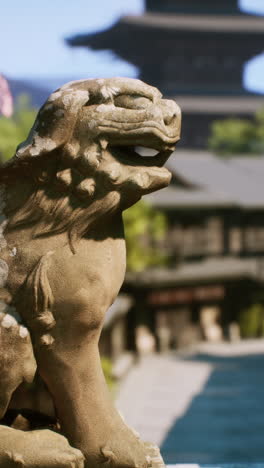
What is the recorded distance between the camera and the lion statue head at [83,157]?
325 centimetres

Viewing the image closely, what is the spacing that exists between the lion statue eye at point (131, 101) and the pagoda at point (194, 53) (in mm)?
34518

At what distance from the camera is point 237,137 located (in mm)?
37750

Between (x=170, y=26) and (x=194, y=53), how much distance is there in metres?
2.19

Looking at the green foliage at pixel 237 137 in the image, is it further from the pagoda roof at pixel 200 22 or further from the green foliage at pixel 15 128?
the green foliage at pixel 15 128

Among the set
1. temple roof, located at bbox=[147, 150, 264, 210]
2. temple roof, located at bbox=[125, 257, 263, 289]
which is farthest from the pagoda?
temple roof, located at bbox=[125, 257, 263, 289]

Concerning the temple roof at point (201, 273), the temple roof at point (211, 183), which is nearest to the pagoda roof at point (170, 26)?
the temple roof at point (211, 183)

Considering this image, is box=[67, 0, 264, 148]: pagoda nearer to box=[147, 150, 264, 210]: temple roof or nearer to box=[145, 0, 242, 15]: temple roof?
box=[145, 0, 242, 15]: temple roof

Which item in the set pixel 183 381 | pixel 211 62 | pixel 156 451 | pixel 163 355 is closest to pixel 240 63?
pixel 211 62

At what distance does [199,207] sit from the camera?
23281 mm

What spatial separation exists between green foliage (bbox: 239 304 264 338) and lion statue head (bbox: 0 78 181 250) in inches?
843

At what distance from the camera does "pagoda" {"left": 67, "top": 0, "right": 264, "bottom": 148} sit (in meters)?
37.8

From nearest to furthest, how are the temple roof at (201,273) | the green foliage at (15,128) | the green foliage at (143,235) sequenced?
the green foliage at (15,128) → the green foliage at (143,235) → the temple roof at (201,273)

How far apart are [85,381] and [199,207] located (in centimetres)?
2004

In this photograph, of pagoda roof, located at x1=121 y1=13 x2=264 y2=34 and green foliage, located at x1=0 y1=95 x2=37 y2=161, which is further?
pagoda roof, located at x1=121 y1=13 x2=264 y2=34
